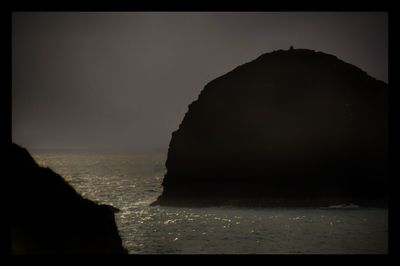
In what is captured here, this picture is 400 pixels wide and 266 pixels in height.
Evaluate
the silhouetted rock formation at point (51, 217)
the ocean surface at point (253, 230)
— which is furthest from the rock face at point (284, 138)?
the silhouetted rock formation at point (51, 217)

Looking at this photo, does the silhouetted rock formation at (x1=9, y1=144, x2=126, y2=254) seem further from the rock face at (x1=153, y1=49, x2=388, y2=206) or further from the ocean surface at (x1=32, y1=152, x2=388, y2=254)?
the rock face at (x1=153, y1=49, x2=388, y2=206)

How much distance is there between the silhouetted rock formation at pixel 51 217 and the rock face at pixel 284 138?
46.2 m

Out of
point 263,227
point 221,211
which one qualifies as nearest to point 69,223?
point 263,227

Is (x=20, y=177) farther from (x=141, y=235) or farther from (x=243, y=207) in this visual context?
(x=243, y=207)

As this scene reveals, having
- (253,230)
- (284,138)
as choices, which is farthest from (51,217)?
(284,138)

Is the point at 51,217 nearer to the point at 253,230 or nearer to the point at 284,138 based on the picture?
the point at 253,230

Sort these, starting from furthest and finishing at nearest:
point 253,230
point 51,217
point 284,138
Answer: point 284,138 < point 253,230 < point 51,217

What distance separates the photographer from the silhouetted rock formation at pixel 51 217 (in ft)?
30.5

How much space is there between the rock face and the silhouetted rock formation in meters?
46.2

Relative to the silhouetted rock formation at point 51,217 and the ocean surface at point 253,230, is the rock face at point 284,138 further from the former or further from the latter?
the silhouetted rock formation at point 51,217

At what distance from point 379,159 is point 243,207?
66.9 ft

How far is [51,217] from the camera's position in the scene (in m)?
10.3

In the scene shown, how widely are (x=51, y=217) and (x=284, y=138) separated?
55055 mm
